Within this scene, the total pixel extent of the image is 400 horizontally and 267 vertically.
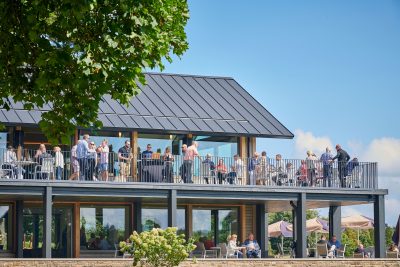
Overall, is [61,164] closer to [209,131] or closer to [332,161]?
[209,131]

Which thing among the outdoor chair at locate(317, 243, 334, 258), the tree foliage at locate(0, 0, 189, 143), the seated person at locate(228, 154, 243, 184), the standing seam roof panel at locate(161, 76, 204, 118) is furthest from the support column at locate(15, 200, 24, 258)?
the tree foliage at locate(0, 0, 189, 143)

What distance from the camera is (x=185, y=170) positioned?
109 feet

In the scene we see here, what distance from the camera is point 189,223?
37.5 m

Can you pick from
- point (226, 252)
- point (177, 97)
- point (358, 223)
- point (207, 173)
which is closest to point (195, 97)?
point (177, 97)

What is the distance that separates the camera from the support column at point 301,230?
111ft

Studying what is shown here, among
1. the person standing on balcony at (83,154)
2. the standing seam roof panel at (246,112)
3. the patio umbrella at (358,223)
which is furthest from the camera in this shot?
the patio umbrella at (358,223)

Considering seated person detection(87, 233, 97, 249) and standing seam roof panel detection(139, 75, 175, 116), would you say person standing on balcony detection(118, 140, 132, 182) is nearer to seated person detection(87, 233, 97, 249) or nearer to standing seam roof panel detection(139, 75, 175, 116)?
standing seam roof panel detection(139, 75, 175, 116)

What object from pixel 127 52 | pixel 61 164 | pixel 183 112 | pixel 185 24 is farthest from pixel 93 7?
pixel 183 112

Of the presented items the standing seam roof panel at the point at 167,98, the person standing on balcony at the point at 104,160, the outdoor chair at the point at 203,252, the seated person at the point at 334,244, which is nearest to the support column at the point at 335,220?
the seated person at the point at 334,244

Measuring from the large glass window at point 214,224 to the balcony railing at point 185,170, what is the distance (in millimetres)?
3462

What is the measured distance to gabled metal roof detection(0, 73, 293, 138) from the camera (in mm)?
35031

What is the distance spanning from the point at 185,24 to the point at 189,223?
2041cm

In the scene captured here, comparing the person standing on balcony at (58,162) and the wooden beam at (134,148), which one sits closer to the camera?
the person standing on balcony at (58,162)

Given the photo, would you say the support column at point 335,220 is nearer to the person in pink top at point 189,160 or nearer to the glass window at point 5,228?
the person in pink top at point 189,160
